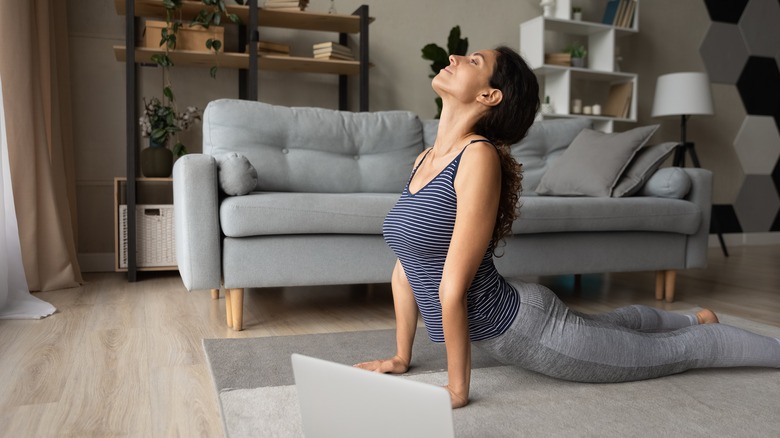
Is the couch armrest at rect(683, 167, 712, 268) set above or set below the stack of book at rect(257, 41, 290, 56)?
below

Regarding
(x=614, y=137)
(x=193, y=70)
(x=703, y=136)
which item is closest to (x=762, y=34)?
(x=703, y=136)

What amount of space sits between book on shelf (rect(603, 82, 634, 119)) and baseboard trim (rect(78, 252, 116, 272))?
3509 mm

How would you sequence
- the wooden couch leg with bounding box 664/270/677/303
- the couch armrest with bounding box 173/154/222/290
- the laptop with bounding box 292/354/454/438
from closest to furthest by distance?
the laptop with bounding box 292/354/454/438
the couch armrest with bounding box 173/154/222/290
the wooden couch leg with bounding box 664/270/677/303

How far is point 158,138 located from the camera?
3.45 m

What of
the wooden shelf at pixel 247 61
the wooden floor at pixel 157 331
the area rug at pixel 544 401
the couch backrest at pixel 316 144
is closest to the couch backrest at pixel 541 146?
the couch backrest at pixel 316 144

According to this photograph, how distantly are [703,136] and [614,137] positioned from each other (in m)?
2.71

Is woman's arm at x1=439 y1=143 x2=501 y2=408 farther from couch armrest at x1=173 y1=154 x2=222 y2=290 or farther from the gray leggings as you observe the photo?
couch armrest at x1=173 y1=154 x2=222 y2=290

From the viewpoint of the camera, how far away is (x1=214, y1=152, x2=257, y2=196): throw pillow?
220cm

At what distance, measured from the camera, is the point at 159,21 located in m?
3.51

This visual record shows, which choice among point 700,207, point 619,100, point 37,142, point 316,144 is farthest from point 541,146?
point 37,142

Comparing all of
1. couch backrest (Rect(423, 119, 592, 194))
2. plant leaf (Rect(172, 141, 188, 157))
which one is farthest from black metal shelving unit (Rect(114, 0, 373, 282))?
couch backrest (Rect(423, 119, 592, 194))

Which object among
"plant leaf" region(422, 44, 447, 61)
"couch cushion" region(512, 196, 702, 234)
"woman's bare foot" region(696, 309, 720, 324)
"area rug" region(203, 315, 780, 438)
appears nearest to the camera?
"area rug" region(203, 315, 780, 438)

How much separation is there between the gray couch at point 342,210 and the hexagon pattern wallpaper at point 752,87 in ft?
8.98

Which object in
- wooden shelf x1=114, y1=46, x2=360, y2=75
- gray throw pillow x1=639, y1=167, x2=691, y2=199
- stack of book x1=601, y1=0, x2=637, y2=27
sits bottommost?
gray throw pillow x1=639, y1=167, x2=691, y2=199
